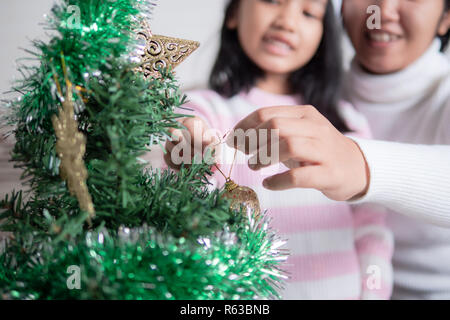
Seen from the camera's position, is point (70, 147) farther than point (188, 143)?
No

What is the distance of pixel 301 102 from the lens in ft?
2.41

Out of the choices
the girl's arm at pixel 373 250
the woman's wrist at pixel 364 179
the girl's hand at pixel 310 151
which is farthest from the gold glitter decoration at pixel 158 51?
the girl's arm at pixel 373 250

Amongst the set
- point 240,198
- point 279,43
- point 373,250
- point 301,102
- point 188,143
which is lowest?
point 373,250

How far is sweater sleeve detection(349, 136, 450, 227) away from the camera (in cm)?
55

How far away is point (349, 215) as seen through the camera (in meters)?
0.73

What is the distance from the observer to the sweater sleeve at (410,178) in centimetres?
→ 55

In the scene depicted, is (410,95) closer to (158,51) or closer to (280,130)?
(280,130)

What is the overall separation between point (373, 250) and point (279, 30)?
510 millimetres

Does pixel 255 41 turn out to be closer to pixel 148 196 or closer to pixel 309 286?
pixel 148 196

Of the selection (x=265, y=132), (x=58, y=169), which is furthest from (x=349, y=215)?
(x=58, y=169)

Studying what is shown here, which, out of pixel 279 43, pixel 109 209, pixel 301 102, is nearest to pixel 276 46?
pixel 279 43

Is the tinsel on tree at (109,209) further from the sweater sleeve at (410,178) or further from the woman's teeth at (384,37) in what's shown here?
the woman's teeth at (384,37)

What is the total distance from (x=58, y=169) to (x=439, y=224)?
0.67 metres

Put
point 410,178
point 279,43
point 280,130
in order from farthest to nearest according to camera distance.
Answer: point 279,43 < point 410,178 < point 280,130
